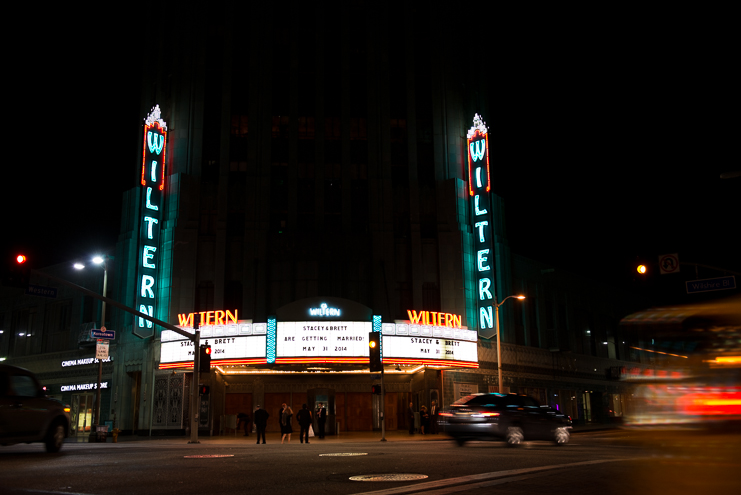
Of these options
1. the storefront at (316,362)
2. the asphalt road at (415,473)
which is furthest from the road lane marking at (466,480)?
the storefront at (316,362)

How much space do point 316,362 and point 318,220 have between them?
32.7 ft

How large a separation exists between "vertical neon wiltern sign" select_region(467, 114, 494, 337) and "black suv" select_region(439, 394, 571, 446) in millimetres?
18460

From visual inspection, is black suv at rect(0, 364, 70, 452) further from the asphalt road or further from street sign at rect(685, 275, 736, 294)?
street sign at rect(685, 275, 736, 294)

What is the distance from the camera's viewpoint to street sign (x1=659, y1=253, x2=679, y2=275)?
24.7m

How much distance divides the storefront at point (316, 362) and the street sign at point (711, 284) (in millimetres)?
13657

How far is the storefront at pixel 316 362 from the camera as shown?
3447 cm

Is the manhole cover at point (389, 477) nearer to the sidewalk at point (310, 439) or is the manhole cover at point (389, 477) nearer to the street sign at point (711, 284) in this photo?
the sidewalk at point (310, 439)

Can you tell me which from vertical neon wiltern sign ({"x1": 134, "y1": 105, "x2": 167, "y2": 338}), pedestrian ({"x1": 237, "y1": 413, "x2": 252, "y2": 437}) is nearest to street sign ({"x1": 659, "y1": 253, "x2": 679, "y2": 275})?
pedestrian ({"x1": 237, "y1": 413, "x2": 252, "y2": 437})

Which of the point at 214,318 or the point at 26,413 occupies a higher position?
the point at 214,318

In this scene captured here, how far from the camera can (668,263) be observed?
82.3 ft

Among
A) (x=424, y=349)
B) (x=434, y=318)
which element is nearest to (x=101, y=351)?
(x=424, y=349)

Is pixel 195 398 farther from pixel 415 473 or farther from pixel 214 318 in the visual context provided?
pixel 415 473

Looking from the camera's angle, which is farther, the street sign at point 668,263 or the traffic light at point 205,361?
the traffic light at point 205,361

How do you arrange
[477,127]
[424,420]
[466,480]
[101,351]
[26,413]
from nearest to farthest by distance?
[466,480] → [26,413] → [101,351] → [424,420] → [477,127]
